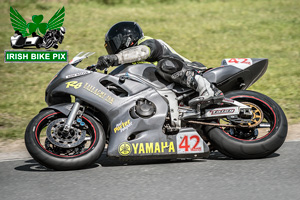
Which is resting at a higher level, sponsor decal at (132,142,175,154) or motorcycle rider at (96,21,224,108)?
motorcycle rider at (96,21,224,108)

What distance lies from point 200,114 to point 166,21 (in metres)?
9.82

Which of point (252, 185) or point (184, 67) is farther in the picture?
point (184, 67)

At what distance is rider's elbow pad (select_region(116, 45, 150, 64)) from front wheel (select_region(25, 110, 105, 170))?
2.46ft

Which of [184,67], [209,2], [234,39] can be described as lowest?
[184,67]

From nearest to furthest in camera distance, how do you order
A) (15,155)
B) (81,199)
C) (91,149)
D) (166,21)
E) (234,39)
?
(81,199) < (91,149) < (15,155) < (234,39) < (166,21)

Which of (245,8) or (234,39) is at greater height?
(245,8)

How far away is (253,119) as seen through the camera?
5.67m

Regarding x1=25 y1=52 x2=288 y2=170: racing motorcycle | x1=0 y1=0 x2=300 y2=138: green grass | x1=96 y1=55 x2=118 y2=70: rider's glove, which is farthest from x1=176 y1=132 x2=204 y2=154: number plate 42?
x1=0 y1=0 x2=300 y2=138: green grass

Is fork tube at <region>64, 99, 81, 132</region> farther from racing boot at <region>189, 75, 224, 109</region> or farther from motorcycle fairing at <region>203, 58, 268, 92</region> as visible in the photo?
motorcycle fairing at <region>203, 58, 268, 92</region>

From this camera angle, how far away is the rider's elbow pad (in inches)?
221

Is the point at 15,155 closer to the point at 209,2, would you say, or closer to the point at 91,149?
the point at 91,149

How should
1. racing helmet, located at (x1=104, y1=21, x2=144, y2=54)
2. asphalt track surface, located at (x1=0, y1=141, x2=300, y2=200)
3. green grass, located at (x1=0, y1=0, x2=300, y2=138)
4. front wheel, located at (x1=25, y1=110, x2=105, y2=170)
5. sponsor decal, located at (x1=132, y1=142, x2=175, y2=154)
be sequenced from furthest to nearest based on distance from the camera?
1. green grass, located at (x1=0, y1=0, x2=300, y2=138)
2. racing helmet, located at (x1=104, y1=21, x2=144, y2=54)
3. sponsor decal, located at (x1=132, y1=142, x2=175, y2=154)
4. front wheel, located at (x1=25, y1=110, x2=105, y2=170)
5. asphalt track surface, located at (x1=0, y1=141, x2=300, y2=200)

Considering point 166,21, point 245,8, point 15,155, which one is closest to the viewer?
point 15,155

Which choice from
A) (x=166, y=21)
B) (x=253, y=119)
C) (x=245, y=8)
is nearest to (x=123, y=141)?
(x=253, y=119)
